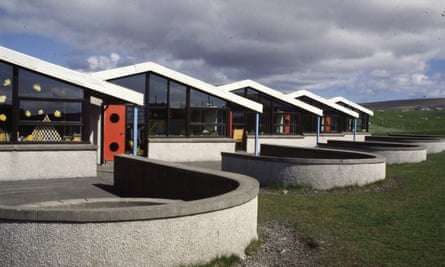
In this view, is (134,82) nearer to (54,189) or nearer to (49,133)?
(49,133)

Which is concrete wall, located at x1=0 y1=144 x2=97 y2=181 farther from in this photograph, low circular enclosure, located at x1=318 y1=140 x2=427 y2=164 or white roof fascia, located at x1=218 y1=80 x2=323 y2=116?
low circular enclosure, located at x1=318 y1=140 x2=427 y2=164

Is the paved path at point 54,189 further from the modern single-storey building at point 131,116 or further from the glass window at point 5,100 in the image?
the glass window at point 5,100

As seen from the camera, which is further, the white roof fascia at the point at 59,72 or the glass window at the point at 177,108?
the glass window at the point at 177,108

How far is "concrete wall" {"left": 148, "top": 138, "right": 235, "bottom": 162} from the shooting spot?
1870 centimetres

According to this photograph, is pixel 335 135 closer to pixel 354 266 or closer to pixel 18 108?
pixel 18 108

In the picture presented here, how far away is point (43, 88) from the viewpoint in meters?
13.1

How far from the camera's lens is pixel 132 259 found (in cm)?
482

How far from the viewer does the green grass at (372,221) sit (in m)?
6.16

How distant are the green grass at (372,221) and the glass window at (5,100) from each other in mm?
7996

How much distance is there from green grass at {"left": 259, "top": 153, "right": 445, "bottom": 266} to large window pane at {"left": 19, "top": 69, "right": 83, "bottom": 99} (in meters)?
7.01

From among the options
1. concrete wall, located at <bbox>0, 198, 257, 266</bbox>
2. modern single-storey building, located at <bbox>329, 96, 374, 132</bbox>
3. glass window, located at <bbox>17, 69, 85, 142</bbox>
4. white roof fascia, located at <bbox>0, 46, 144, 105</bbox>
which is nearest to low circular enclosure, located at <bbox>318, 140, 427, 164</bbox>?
white roof fascia, located at <bbox>0, 46, 144, 105</bbox>

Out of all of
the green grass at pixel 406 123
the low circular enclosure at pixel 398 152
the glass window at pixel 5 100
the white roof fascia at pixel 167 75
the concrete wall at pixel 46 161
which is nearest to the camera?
the concrete wall at pixel 46 161

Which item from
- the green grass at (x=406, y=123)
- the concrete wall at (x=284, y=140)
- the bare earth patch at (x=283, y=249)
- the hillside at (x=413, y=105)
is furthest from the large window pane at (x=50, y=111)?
the hillside at (x=413, y=105)

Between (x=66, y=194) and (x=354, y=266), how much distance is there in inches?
297
